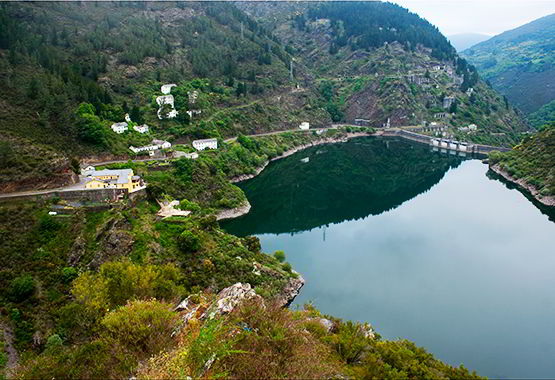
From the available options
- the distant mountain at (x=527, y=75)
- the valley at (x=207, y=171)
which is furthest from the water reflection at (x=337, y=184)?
the distant mountain at (x=527, y=75)

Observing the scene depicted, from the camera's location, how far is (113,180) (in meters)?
37.9

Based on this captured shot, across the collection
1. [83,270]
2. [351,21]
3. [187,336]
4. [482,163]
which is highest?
[351,21]

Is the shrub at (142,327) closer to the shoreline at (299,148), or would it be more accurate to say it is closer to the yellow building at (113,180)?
the yellow building at (113,180)

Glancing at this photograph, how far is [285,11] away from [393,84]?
8263 cm

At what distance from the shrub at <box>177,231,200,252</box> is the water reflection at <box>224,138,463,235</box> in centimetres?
1293

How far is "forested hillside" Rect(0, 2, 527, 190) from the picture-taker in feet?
155

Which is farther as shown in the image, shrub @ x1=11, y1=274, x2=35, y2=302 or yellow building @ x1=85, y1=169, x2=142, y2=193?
yellow building @ x1=85, y1=169, x2=142, y2=193

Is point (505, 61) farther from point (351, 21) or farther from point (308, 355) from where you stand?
point (308, 355)

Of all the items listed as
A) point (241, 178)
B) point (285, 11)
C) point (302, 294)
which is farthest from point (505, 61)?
point (302, 294)

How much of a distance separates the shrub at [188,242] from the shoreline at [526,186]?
5407 centimetres

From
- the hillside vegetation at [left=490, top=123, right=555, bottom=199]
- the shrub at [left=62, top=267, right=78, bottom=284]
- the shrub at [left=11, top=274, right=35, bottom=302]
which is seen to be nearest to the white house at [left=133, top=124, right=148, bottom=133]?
the shrub at [left=62, top=267, right=78, bottom=284]

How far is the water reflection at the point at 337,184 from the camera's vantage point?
55.2m

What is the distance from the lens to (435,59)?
13312 centimetres

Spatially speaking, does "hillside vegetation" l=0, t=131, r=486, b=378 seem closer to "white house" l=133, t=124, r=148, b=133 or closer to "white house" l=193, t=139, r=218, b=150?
"white house" l=133, t=124, r=148, b=133
